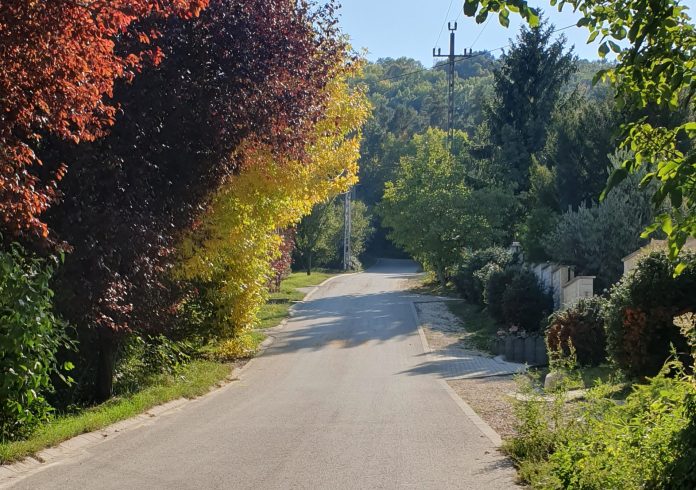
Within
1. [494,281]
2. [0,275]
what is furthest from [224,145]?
[494,281]

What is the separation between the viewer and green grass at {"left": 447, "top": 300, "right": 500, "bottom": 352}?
28.5 meters

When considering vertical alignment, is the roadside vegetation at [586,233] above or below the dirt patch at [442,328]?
above

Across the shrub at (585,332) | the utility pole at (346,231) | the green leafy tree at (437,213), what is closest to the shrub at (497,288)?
the shrub at (585,332)

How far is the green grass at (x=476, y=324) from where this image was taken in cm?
2848

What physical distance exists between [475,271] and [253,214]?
923 inches

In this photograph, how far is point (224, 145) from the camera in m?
13.8

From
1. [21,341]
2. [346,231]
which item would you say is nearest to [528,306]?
[21,341]

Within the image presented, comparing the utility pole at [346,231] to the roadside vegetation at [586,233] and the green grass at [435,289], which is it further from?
the green grass at [435,289]

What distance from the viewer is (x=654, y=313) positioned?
1363 cm

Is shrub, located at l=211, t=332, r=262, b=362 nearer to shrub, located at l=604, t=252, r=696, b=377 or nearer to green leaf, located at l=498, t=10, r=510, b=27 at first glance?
shrub, located at l=604, t=252, r=696, b=377

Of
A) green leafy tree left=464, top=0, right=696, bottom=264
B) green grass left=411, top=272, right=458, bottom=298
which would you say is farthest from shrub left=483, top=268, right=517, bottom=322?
green leafy tree left=464, top=0, right=696, bottom=264

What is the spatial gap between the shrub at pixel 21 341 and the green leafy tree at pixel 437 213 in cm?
4183

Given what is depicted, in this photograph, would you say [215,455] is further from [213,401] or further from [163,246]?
[213,401]

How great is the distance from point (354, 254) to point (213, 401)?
71.5 m
